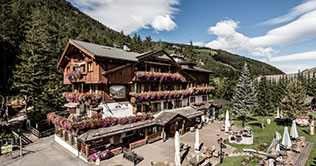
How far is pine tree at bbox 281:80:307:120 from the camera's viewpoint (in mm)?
24703

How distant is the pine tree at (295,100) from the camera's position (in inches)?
973

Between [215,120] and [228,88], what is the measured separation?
62.5 ft

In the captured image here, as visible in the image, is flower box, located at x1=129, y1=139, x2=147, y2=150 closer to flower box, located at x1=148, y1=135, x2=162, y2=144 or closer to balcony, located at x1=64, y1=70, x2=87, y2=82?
flower box, located at x1=148, y1=135, x2=162, y2=144

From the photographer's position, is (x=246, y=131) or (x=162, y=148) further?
(x=246, y=131)

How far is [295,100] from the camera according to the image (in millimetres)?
24938

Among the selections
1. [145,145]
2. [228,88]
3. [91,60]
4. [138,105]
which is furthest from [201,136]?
[228,88]

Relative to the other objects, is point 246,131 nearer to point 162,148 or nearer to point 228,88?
point 162,148

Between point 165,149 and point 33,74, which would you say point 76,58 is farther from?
point 165,149

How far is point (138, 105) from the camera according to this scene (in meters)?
23.2

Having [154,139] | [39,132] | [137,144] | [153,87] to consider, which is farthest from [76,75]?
[39,132]

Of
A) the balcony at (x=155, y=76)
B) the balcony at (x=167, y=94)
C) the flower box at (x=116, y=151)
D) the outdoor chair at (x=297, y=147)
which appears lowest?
the flower box at (x=116, y=151)

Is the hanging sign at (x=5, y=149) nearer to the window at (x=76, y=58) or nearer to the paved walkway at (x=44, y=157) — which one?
the paved walkway at (x=44, y=157)

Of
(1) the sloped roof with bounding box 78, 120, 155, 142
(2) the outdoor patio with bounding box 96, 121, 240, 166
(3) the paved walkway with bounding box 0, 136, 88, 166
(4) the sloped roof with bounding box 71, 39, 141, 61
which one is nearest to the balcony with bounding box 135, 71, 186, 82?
(4) the sloped roof with bounding box 71, 39, 141, 61

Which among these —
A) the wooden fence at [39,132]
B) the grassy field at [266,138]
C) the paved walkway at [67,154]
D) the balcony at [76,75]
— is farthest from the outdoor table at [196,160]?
the wooden fence at [39,132]
